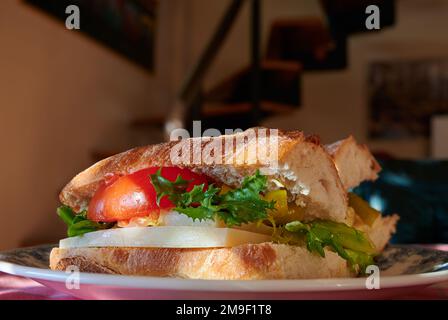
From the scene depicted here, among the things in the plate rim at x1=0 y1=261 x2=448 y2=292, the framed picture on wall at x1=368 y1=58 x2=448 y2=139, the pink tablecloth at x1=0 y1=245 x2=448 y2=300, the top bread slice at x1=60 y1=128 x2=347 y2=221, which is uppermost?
the framed picture on wall at x1=368 y1=58 x2=448 y2=139

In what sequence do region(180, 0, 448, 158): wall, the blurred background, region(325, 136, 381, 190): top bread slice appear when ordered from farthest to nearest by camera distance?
1. region(180, 0, 448, 158): wall
2. the blurred background
3. region(325, 136, 381, 190): top bread slice

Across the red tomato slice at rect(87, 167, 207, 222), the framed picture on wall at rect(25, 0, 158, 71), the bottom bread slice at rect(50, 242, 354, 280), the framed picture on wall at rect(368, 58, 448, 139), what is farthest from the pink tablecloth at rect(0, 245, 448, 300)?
the framed picture on wall at rect(368, 58, 448, 139)

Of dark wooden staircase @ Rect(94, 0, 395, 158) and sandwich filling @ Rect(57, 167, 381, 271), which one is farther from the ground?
dark wooden staircase @ Rect(94, 0, 395, 158)

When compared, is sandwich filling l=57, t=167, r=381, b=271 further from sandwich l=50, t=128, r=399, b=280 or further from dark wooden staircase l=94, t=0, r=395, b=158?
dark wooden staircase l=94, t=0, r=395, b=158

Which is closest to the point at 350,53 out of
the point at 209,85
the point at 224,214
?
the point at 209,85

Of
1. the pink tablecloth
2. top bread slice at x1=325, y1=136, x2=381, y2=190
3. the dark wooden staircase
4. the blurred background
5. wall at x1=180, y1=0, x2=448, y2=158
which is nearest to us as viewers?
the pink tablecloth

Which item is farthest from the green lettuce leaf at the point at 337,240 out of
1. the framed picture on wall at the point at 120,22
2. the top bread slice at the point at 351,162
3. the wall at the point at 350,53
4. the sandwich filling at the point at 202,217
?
the wall at the point at 350,53

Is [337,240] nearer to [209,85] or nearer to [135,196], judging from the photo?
[135,196]
